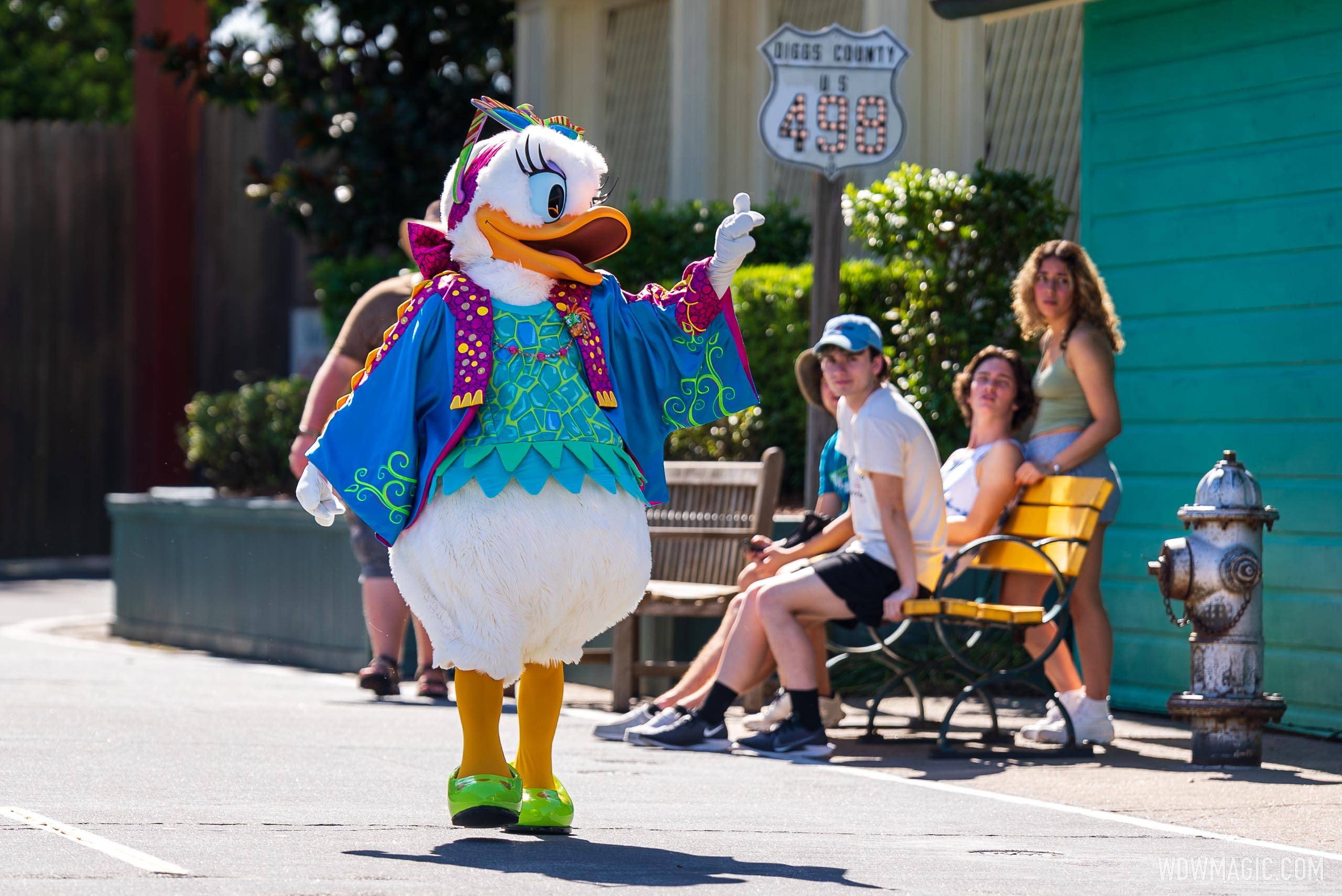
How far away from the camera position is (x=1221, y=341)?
8.56 meters

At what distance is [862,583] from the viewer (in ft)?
24.3

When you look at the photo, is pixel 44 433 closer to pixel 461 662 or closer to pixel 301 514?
pixel 301 514

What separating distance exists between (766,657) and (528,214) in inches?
95.5

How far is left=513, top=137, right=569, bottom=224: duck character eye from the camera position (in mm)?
5738

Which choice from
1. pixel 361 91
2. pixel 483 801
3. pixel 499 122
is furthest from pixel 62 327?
pixel 483 801

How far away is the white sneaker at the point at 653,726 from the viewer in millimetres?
7586

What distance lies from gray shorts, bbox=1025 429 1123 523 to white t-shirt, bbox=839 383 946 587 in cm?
66

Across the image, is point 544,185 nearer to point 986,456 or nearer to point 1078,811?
point 1078,811

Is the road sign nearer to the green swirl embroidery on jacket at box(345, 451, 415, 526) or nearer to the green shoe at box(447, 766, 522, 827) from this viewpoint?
the green swirl embroidery on jacket at box(345, 451, 415, 526)

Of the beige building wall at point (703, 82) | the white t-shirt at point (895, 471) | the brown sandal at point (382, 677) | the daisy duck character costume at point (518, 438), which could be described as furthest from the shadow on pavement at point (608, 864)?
the beige building wall at point (703, 82)

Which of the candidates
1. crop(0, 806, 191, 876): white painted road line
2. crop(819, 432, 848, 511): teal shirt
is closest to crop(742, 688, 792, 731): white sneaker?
crop(819, 432, 848, 511): teal shirt

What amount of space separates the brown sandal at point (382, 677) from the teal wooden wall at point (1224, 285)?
3.09 metres

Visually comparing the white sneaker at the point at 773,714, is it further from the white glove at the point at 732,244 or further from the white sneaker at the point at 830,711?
the white glove at the point at 732,244

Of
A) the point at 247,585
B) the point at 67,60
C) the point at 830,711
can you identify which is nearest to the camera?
the point at 830,711
